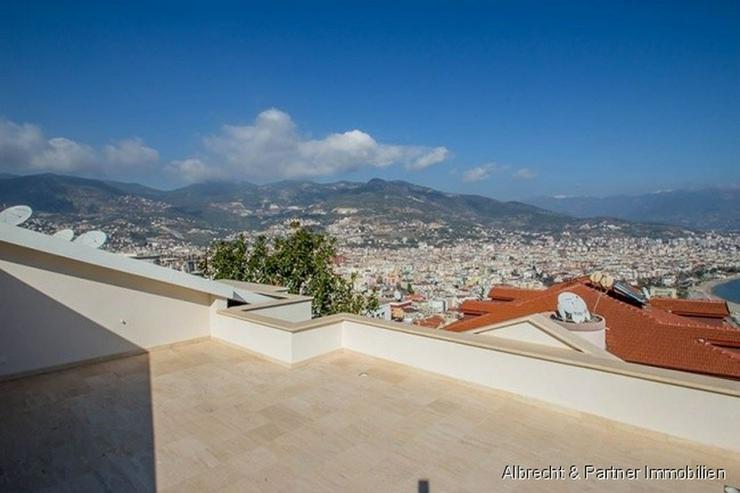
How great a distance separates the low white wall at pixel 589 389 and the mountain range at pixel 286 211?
1036 inches

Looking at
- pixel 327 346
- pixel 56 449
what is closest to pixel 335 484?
pixel 56 449

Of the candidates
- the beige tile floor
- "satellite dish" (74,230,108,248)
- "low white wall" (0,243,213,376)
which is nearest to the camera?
the beige tile floor

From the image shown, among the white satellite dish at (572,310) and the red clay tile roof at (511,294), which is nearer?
Answer: the white satellite dish at (572,310)

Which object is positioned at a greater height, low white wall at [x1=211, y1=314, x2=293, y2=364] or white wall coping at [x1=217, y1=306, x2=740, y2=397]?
white wall coping at [x1=217, y1=306, x2=740, y2=397]

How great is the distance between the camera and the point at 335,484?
328 centimetres

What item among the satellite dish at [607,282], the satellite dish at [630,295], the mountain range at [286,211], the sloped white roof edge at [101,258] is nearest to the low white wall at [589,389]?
the sloped white roof edge at [101,258]

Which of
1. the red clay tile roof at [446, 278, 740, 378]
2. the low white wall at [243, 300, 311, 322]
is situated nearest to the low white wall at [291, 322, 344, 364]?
the low white wall at [243, 300, 311, 322]

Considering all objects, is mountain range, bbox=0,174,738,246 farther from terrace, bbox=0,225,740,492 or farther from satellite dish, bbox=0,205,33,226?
terrace, bbox=0,225,740,492

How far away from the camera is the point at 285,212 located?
79.5 m

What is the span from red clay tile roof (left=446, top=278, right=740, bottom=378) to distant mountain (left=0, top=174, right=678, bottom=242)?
611 inches

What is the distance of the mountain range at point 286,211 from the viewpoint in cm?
3838

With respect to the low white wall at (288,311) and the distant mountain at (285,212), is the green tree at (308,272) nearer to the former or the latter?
the low white wall at (288,311)

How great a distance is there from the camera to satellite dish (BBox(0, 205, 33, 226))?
6264 millimetres

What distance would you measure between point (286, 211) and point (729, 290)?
69.6 metres
